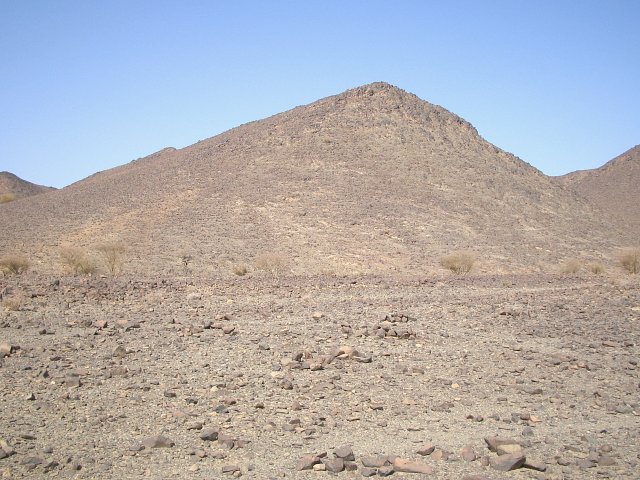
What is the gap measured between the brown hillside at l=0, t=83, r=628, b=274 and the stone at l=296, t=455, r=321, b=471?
845 inches

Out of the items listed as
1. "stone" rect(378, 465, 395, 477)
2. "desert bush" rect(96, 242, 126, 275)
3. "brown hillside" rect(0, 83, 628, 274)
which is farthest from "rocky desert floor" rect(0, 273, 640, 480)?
"brown hillside" rect(0, 83, 628, 274)

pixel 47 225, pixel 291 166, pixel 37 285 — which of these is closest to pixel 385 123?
pixel 291 166

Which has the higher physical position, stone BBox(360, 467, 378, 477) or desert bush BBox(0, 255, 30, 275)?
desert bush BBox(0, 255, 30, 275)

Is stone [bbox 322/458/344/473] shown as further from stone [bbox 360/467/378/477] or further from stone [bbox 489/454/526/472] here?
stone [bbox 489/454/526/472]

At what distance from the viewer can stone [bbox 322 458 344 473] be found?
5.79 m

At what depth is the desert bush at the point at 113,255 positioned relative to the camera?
86.2ft

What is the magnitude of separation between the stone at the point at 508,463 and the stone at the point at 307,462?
60.2 inches

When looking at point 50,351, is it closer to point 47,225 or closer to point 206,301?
point 206,301

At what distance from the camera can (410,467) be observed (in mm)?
5777

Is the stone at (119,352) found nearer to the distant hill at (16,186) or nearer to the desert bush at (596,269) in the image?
the desert bush at (596,269)

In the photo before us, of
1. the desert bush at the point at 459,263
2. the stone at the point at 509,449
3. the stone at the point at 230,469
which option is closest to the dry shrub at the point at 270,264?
the desert bush at the point at 459,263

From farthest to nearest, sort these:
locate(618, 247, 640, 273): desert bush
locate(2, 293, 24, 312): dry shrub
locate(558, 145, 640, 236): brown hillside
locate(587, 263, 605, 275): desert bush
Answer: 1. locate(558, 145, 640, 236): brown hillside
2. locate(587, 263, 605, 275): desert bush
3. locate(618, 247, 640, 273): desert bush
4. locate(2, 293, 24, 312): dry shrub

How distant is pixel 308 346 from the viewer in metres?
10.1

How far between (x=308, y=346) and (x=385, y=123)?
39182 mm
